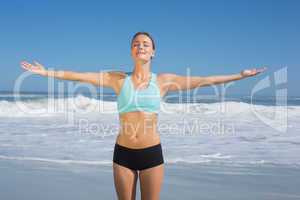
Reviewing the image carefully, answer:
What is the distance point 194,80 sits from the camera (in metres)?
3.01

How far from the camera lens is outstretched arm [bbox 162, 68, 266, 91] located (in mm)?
3008

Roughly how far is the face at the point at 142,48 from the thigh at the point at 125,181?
0.86m

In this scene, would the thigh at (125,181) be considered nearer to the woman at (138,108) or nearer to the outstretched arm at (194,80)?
the woman at (138,108)

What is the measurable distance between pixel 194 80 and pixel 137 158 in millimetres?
759

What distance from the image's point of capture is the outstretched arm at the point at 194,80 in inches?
118

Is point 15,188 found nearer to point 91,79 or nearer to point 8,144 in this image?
point 91,79

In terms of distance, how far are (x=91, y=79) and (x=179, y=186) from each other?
2.86 meters

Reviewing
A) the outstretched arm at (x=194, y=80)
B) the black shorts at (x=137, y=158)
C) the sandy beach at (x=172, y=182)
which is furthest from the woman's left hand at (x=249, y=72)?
the sandy beach at (x=172, y=182)

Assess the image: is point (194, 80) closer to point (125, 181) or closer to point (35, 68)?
point (125, 181)

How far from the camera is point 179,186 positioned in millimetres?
5340

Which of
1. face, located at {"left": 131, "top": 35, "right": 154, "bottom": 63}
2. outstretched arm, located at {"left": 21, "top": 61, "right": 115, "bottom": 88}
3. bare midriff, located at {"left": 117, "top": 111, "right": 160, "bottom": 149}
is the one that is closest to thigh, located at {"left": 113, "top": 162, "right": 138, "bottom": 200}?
bare midriff, located at {"left": 117, "top": 111, "right": 160, "bottom": 149}

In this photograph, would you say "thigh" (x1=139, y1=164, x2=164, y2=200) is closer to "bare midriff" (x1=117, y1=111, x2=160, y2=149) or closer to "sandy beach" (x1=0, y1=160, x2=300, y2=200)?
"bare midriff" (x1=117, y1=111, x2=160, y2=149)

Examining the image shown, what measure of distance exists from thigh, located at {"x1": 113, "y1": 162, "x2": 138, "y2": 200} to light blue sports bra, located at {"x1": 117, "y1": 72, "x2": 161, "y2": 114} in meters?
0.46

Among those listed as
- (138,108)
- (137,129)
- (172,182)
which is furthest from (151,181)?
(172,182)
